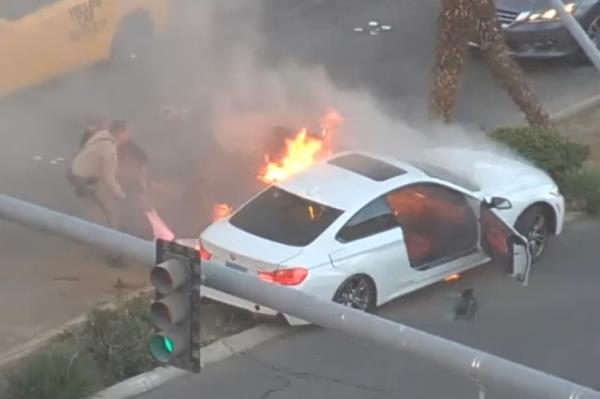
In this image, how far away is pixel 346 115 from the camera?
18.5m

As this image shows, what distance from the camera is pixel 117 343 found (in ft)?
37.3

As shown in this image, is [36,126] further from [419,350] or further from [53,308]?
[419,350]

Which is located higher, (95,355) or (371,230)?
(371,230)

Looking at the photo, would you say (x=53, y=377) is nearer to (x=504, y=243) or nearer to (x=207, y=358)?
(x=207, y=358)

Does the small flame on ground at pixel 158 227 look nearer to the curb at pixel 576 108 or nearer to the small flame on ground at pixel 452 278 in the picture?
the small flame on ground at pixel 452 278

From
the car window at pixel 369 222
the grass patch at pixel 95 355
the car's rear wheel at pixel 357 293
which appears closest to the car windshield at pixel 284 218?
the car window at pixel 369 222

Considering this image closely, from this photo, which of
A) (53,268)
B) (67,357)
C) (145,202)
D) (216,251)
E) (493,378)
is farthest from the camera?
(145,202)

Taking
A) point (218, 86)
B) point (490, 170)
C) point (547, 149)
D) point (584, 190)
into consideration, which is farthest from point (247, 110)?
point (490, 170)

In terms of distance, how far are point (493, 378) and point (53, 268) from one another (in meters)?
9.09

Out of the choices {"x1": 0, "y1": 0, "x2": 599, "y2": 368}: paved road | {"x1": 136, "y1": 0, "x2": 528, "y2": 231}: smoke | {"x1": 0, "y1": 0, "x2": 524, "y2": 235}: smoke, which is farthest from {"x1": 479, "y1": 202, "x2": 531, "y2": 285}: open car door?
{"x1": 0, "y1": 0, "x2": 599, "y2": 368}: paved road

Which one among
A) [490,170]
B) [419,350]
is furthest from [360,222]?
[419,350]

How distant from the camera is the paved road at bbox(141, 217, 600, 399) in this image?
11.3 meters

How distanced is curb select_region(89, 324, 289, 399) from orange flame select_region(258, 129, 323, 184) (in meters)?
3.06

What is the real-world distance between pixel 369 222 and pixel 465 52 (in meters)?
4.93
